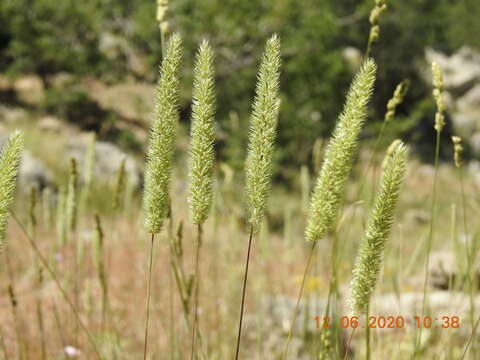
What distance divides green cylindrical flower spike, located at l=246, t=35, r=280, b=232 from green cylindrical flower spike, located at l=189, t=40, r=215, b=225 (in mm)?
85

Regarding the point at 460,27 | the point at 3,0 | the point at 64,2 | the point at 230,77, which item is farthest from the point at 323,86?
the point at 460,27

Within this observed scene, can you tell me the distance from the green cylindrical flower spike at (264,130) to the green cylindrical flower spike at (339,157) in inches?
4.7

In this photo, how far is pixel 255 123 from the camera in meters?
1.04

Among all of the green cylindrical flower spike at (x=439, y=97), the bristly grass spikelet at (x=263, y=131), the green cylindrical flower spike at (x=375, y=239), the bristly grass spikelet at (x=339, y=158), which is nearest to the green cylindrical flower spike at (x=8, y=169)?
the bristly grass spikelet at (x=263, y=131)

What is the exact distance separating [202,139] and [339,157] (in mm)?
286

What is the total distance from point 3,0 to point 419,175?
15.5 m

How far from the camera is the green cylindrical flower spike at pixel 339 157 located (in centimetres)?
106

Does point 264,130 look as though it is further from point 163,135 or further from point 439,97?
point 439,97

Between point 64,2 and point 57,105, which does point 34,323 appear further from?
point 64,2
